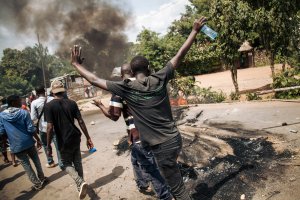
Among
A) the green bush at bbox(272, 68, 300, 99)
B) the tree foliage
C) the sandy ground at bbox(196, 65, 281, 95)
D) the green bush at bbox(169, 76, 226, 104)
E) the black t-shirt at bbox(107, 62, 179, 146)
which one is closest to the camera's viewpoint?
the black t-shirt at bbox(107, 62, 179, 146)

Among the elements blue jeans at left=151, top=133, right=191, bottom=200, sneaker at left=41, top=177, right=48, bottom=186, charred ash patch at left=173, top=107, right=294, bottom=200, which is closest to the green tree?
charred ash patch at left=173, top=107, right=294, bottom=200

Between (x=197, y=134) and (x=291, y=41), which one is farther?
(x=291, y=41)

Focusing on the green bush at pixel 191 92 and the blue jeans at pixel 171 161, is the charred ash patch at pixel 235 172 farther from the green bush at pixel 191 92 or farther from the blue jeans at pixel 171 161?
the green bush at pixel 191 92

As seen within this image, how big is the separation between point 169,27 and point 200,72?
1233 cm

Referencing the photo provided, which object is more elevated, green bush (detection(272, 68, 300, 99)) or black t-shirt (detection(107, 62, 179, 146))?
black t-shirt (detection(107, 62, 179, 146))

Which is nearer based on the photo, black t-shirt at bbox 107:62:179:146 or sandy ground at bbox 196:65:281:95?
black t-shirt at bbox 107:62:179:146

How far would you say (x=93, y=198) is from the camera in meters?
4.41

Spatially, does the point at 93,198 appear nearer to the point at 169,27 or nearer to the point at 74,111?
the point at 74,111

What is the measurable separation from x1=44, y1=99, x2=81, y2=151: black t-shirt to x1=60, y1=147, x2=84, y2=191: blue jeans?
3.6 inches

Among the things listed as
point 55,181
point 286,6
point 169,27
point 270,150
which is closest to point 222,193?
point 270,150

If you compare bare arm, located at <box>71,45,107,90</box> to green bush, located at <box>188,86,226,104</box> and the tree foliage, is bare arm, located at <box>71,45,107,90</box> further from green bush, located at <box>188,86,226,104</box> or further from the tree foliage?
the tree foliage

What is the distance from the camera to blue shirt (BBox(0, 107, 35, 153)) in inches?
189

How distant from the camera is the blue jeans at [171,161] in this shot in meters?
2.62

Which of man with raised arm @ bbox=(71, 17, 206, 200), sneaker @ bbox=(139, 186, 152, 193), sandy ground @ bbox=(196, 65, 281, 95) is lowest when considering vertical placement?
sneaker @ bbox=(139, 186, 152, 193)
